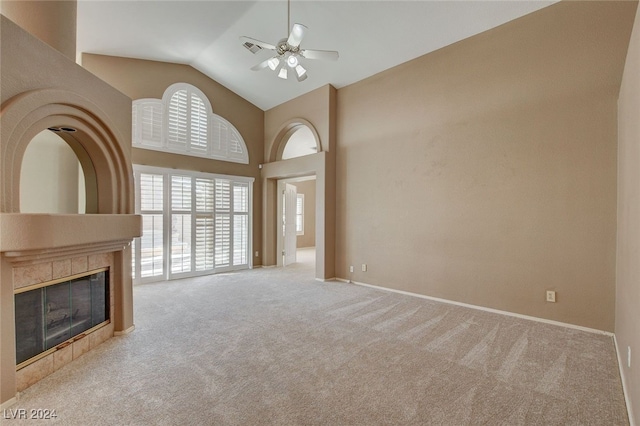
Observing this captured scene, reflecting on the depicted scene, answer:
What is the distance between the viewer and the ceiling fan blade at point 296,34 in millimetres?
2969

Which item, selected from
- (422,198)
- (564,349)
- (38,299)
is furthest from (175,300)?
(564,349)

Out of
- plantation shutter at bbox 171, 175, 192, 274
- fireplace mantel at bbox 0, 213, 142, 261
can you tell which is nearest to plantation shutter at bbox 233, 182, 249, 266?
plantation shutter at bbox 171, 175, 192, 274

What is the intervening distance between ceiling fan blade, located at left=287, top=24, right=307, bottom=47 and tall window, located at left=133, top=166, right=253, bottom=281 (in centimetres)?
360

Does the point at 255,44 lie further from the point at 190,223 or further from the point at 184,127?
the point at 190,223

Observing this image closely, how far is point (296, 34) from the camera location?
10.1ft

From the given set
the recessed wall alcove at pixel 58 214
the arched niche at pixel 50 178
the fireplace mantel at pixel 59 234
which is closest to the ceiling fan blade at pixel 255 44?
the recessed wall alcove at pixel 58 214

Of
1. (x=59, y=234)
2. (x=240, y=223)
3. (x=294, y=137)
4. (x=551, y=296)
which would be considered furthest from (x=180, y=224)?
(x=551, y=296)

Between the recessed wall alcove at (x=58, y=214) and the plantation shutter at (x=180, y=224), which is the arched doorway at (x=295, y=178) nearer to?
the plantation shutter at (x=180, y=224)

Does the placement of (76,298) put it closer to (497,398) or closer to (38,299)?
(38,299)

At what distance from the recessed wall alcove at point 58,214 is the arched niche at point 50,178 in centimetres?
84

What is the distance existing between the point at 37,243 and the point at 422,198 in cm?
447

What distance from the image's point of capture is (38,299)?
230 cm

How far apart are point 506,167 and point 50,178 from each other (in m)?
6.29

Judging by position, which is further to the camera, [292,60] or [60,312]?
[292,60]
